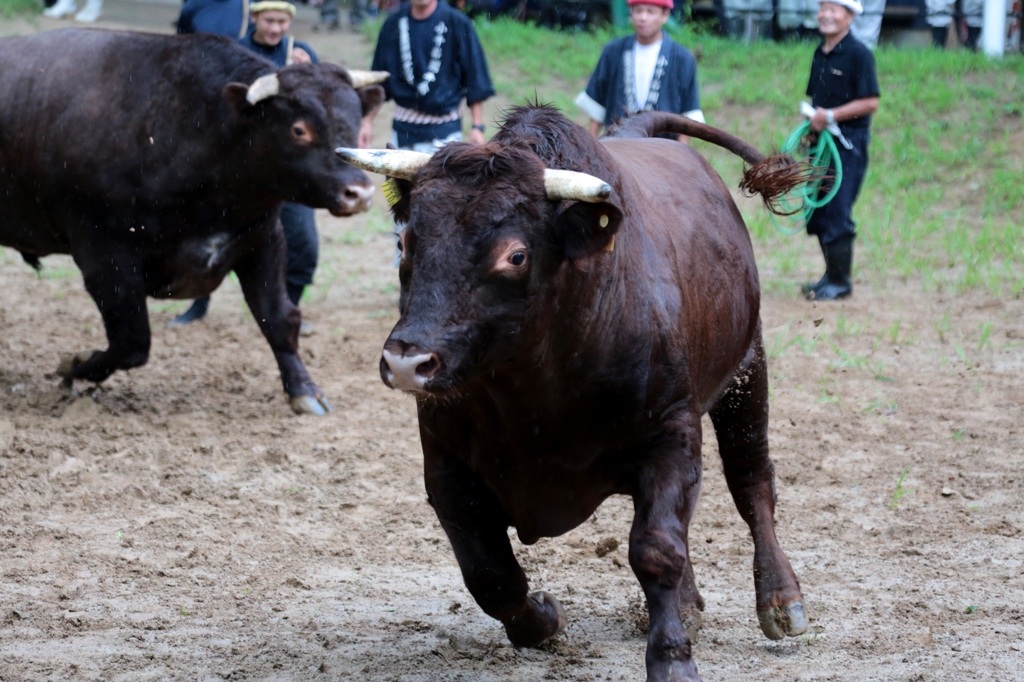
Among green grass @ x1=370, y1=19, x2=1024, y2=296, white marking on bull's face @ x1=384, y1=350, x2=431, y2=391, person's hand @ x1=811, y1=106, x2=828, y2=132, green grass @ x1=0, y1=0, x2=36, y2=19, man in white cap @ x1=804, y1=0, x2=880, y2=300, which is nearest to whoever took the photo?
white marking on bull's face @ x1=384, y1=350, x2=431, y2=391

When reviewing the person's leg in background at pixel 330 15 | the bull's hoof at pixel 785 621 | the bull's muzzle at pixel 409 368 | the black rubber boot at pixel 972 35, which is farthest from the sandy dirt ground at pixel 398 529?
the person's leg in background at pixel 330 15

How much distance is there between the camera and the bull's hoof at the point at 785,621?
4.18m

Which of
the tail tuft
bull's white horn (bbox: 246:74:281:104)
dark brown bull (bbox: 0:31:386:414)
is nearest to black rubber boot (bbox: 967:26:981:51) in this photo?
dark brown bull (bbox: 0:31:386:414)

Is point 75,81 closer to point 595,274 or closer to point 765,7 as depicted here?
point 595,274

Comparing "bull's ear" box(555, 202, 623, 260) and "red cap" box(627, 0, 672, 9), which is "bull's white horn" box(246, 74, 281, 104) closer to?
"red cap" box(627, 0, 672, 9)

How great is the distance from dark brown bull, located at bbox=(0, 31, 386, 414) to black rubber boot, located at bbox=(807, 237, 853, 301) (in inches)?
151

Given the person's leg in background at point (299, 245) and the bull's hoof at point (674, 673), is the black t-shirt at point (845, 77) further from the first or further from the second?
the bull's hoof at point (674, 673)

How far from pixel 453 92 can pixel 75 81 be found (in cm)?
289

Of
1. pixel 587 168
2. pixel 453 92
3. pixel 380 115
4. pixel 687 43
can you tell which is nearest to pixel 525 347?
pixel 587 168

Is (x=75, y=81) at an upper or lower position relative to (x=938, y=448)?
upper

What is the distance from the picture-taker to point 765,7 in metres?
16.8

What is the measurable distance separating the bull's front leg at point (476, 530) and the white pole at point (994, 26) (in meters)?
13.3

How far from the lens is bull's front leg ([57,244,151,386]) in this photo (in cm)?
656

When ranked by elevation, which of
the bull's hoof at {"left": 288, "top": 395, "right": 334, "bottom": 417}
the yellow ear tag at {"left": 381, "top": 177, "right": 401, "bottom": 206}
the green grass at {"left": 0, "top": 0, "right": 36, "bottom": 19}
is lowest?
the bull's hoof at {"left": 288, "top": 395, "right": 334, "bottom": 417}
